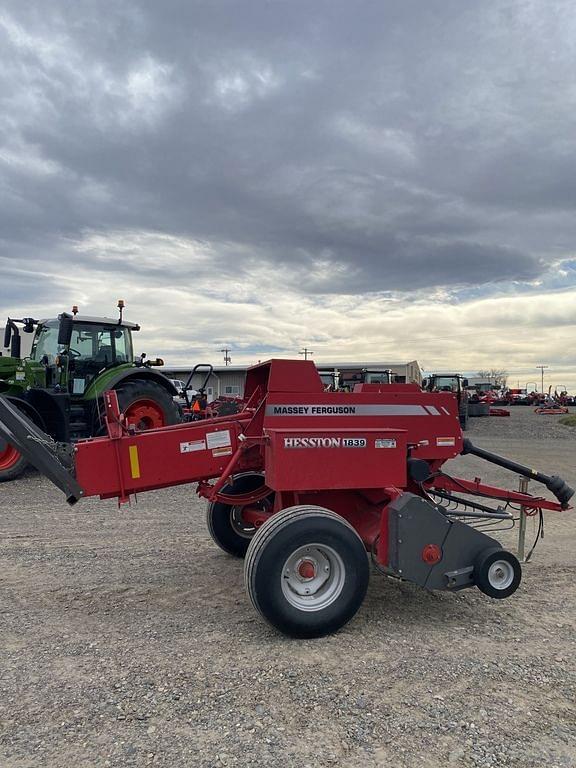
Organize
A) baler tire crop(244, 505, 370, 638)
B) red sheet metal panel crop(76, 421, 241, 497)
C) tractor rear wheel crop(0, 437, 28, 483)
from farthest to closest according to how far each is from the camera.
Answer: tractor rear wheel crop(0, 437, 28, 483), red sheet metal panel crop(76, 421, 241, 497), baler tire crop(244, 505, 370, 638)

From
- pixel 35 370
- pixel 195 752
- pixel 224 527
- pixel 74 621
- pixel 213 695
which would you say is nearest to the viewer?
pixel 195 752

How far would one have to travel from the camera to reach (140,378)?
36.3 ft

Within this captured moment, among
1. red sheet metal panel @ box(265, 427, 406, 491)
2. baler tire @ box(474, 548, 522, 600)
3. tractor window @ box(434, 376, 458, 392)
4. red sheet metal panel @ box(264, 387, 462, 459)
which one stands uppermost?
tractor window @ box(434, 376, 458, 392)

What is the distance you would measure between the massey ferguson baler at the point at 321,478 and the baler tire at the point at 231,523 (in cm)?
78

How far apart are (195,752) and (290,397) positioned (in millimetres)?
2512

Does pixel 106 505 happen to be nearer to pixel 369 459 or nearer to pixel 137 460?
pixel 137 460

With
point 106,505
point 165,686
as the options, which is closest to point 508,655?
point 165,686

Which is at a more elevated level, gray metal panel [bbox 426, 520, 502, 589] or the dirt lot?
gray metal panel [bbox 426, 520, 502, 589]

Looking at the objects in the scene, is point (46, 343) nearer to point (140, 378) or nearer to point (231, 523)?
point (140, 378)

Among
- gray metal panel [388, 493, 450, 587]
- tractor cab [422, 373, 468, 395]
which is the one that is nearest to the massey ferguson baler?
gray metal panel [388, 493, 450, 587]

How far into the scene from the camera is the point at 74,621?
14.3ft

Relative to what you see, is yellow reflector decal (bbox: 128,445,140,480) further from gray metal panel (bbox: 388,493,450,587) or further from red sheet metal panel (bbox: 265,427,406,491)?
gray metal panel (bbox: 388,493,450,587)

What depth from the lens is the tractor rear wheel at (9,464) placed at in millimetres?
9875

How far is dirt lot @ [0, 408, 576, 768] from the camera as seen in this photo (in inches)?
113
